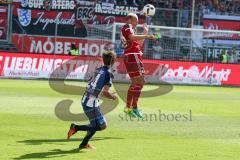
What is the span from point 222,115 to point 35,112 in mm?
5376

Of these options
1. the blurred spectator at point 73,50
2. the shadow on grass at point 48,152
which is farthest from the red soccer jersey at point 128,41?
the blurred spectator at point 73,50

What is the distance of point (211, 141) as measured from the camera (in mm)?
12086

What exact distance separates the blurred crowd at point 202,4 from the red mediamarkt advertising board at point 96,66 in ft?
40.1

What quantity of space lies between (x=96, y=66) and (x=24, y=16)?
11838mm

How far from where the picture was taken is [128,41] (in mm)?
14453

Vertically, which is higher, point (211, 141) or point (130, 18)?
point (130, 18)

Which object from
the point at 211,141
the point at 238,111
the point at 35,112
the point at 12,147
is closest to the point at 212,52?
the point at 238,111

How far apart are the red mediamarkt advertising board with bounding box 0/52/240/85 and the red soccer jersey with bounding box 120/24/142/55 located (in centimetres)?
1742

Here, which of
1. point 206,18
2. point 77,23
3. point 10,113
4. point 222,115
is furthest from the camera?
point 206,18

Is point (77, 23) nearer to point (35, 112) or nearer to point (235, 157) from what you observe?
point (35, 112)

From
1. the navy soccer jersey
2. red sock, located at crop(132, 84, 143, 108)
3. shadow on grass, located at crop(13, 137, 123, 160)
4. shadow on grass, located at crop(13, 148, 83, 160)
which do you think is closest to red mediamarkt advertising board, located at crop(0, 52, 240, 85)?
red sock, located at crop(132, 84, 143, 108)

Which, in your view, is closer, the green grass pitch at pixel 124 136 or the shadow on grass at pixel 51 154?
the shadow on grass at pixel 51 154

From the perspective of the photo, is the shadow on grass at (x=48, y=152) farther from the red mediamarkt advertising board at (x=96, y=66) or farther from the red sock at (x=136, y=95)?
the red mediamarkt advertising board at (x=96, y=66)

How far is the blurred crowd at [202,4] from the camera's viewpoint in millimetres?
45781
